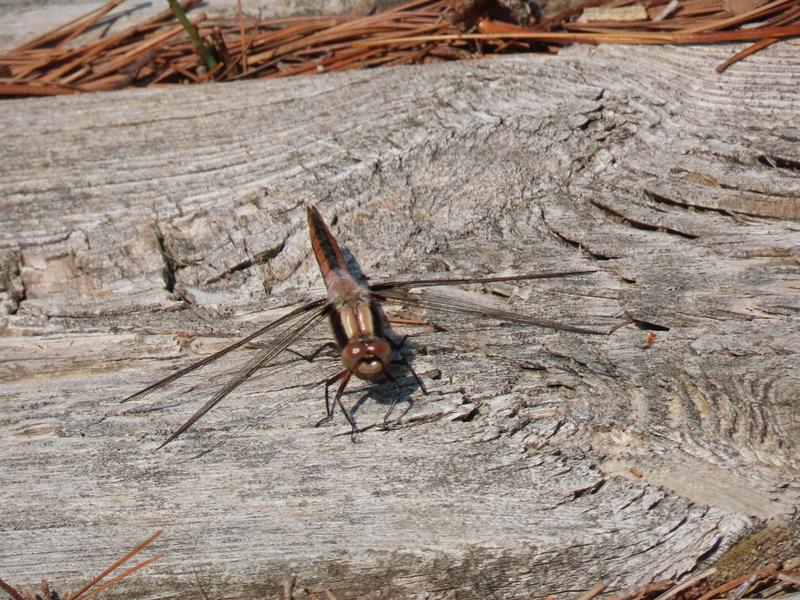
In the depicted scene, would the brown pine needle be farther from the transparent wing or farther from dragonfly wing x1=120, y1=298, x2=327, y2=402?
the transparent wing

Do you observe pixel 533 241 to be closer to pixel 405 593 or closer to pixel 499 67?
pixel 499 67

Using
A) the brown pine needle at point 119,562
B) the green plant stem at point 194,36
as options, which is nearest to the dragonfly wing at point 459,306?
the brown pine needle at point 119,562

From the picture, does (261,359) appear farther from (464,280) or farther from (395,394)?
(464,280)

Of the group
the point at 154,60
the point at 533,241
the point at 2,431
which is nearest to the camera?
the point at 2,431

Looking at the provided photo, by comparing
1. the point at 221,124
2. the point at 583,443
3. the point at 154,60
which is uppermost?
the point at 154,60

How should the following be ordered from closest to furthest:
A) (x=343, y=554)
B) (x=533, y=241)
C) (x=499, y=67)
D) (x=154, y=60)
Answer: (x=343, y=554) < (x=533, y=241) < (x=499, y=67) < (x=154, y=60)

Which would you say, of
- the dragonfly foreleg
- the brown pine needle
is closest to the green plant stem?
the dragonfly foreleg

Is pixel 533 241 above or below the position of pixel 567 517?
above

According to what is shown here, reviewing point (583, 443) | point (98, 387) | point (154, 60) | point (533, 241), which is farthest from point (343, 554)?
point (154, 60)

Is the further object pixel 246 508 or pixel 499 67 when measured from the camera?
pixel 499 67
